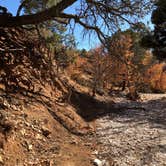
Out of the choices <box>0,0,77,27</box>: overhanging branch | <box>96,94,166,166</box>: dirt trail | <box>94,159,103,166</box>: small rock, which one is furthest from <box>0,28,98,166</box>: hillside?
<box>0,0,77,27</box>: overhanging branch

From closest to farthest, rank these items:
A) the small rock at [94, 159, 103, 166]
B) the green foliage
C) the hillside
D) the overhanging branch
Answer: the hillside
the small rock at [94, 159, 103, 166]
the overhanging branch
the green foliage

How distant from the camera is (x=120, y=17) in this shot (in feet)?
32.6

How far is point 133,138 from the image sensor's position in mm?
9766

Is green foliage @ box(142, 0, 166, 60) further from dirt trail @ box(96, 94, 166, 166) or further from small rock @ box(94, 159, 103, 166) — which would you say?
small rock @ box(94, 159, 103, 166)

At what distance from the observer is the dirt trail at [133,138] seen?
7863 mm

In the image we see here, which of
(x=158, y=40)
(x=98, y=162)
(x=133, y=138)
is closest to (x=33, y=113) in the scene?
(x=98, y=162)

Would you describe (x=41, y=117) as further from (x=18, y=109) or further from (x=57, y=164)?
(x=57, y=164)

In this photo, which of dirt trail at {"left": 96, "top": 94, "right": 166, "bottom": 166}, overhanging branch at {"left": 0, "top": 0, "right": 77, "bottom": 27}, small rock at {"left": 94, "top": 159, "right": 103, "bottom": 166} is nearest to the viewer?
small rock at {"left": 94, "top": 159, "right": 103, "bottom": 166}

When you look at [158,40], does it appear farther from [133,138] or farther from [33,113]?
[33,113]

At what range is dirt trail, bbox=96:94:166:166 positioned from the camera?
7863mm

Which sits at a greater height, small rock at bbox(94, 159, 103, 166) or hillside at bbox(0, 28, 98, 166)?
hillside at bbox(0, 28, 98, 166)

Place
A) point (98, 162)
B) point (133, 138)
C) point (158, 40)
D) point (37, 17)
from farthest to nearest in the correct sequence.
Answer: point (158, 40) < point (133, 138) < point (37, 17) < point (98, 162)

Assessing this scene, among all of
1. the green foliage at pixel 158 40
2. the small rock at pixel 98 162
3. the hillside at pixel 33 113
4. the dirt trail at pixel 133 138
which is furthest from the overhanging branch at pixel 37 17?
the green foliage at pixel 158 40

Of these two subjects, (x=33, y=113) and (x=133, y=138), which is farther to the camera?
(x=133, y=138)
